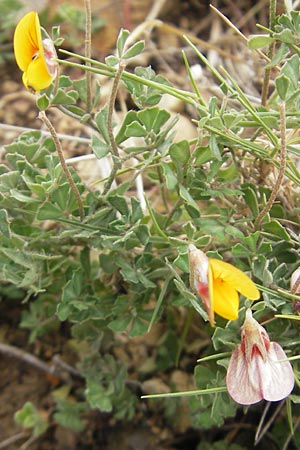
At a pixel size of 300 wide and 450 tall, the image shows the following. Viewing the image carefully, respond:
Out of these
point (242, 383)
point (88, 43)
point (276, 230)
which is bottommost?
point (242, 383)

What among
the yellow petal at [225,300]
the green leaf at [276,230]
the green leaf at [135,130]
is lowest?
the green leaf at [276,230]

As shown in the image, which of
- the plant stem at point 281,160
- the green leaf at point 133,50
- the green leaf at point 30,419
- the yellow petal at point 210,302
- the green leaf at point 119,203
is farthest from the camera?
the green leaf at point 30,419

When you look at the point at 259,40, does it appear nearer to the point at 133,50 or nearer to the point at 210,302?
the point at 133,50

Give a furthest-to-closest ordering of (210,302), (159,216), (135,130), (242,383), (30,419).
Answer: (30,419), (159,216), (135,130), (242,383), (210,302)

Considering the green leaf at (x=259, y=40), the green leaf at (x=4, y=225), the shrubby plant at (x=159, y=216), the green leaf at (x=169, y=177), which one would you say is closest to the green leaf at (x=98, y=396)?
the shrubby plant at (x=159, y=216)

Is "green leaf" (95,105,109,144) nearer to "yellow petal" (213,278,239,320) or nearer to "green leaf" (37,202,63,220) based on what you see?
"green leaf" (37,202,63,220)

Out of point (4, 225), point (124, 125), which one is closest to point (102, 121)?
point (124, 125)

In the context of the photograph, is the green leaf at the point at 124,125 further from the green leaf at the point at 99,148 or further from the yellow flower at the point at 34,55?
the yellow flower at the point at 34,55
